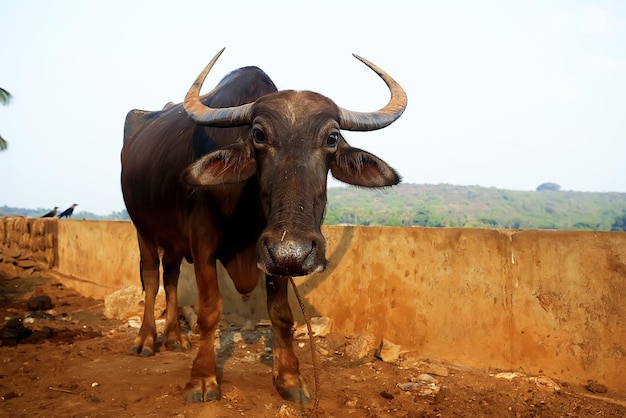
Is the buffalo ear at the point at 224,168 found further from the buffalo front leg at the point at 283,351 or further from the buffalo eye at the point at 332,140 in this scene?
the buffalo front leg at the point at 283,351

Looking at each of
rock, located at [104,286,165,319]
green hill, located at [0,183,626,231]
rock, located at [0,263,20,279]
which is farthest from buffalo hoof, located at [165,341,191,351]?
green hill, located at [0,183,626,231]

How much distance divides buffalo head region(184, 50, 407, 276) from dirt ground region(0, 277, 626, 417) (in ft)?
3.83

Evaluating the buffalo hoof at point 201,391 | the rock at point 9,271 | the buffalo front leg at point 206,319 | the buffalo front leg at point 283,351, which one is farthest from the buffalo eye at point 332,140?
the rock at point 9,271

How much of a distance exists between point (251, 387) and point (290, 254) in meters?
1.57

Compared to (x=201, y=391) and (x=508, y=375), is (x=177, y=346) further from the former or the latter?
(x=508, y=375)

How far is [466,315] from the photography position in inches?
183

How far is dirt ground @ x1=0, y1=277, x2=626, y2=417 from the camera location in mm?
3479

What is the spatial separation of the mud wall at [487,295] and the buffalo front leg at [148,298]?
1204 millimetres

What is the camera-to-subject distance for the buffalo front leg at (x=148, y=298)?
512 cm

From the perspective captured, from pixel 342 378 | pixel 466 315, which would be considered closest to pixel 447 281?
pixel 466 315

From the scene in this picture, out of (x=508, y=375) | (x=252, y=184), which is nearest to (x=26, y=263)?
(x=252, y=184)

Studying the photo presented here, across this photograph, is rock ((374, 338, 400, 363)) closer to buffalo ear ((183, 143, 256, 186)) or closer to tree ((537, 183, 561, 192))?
buffalo ear ((183, 143, 256, 186))

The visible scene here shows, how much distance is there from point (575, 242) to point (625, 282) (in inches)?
17.2

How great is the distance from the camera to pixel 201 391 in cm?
356
